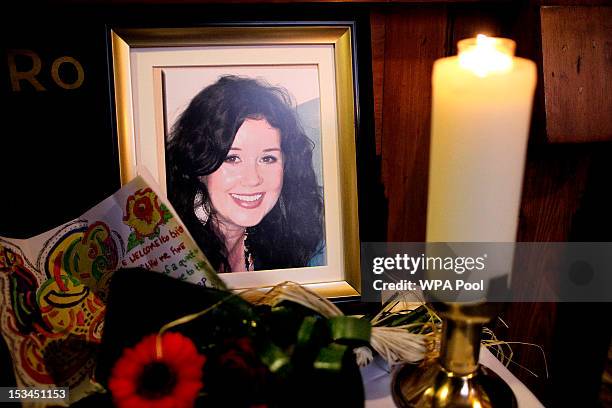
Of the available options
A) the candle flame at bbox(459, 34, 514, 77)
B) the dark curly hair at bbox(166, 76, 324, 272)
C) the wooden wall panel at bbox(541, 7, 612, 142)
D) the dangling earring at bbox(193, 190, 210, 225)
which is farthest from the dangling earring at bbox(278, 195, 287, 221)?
the wooden wall panel at bbox(541, 7, 612, 142)

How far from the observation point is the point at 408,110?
716mm

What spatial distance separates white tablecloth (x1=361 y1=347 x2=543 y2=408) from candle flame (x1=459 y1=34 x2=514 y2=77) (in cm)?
43

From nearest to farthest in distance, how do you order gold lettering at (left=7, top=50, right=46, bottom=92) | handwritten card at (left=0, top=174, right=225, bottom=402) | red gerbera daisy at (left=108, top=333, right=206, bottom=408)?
red gerbera daisy at (left=108, top=333, right=206, bottom=408), handwritten card at (left=0, top=174, right=225, bottom=402), gold lettering at (left=7, top=50, right=46, bottom=92)

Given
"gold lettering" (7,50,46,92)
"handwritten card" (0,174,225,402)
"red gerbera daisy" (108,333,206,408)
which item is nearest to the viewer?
"red gerbera daisy" (108,333,206,408)

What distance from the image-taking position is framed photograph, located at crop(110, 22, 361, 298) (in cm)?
62

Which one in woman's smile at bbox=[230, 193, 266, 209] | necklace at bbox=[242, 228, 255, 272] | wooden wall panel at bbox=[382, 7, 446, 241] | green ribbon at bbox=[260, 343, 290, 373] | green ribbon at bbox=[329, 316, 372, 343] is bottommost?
green ribbon at bbox=[260, 343, 290, 373]

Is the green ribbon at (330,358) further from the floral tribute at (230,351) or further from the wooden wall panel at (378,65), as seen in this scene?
the wooden wall panel at (378,65)

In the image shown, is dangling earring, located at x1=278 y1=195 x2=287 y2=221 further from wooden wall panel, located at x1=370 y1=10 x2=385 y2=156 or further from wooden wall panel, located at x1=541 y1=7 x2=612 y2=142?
wooden wall panel, located at x1=541 y1=7 x2=612 y2=142

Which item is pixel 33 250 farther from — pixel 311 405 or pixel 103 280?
pixel 311 405

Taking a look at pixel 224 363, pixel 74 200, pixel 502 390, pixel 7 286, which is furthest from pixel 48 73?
pixel 502 390

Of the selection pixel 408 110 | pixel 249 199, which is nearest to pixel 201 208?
pixel 249 199

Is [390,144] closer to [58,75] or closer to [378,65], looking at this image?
[378,65]

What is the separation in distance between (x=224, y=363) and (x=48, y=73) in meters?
0.52

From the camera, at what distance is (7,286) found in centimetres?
49
